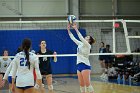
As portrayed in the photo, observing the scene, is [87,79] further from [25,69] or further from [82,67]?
[25,69]

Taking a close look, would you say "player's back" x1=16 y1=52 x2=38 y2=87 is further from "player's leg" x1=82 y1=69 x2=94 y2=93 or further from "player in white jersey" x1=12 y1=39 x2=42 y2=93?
"player's leg" x1=82 y1=69 x2=94 y2=93

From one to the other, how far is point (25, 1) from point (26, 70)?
597 inches

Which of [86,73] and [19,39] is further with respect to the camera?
[19,39]

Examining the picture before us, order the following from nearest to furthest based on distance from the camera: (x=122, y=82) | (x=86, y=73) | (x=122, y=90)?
1. (x=86, y=73)
2. (x=122, y=90)
3. (x=122, y=82)

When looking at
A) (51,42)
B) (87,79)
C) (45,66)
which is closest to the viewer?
(87,79)

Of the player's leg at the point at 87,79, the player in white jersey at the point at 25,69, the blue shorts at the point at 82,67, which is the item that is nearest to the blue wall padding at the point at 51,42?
the blue shorts at the point at 82,67

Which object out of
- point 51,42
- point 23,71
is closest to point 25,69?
point 23,71

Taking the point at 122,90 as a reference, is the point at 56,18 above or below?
above

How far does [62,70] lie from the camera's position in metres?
21.2

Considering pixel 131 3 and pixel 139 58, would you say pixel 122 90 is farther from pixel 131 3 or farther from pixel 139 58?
pixel 131 3

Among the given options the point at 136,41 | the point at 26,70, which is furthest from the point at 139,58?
the point at 26,70

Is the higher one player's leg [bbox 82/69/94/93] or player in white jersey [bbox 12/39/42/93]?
player in white jersey [bbox 12/39/42/93]

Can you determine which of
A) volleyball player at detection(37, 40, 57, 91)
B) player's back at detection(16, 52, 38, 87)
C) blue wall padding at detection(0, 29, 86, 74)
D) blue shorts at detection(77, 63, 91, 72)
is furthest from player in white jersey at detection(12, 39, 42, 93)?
blue wall padding at detection(0, 29, 86, 74)

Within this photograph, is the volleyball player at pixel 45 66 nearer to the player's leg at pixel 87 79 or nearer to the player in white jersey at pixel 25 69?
the player's leg at pixel 87 79
